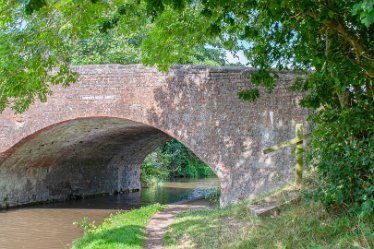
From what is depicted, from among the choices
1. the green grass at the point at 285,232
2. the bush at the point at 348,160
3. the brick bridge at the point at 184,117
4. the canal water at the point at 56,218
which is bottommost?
the canal water at the point at 56,218

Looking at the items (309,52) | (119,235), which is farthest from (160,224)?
(309,52)

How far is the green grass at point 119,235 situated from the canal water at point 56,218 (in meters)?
0.84

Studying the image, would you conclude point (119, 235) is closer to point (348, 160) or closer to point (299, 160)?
point (299, 160)

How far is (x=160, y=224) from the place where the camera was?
9625mm

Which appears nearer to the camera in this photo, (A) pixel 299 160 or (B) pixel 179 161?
(A) pixel 299 160

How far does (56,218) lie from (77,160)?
14.7ft

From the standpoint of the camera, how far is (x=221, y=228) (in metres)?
7.09

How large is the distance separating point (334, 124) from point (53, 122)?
7.71m

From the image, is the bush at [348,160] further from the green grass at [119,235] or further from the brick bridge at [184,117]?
the brick bridge at [184,117]

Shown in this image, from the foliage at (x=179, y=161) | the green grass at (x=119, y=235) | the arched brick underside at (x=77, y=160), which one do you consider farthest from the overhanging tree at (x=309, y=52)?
the foliage at (x=179, y=161)

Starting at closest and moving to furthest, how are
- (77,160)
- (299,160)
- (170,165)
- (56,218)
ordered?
(299,160) < (56,218) < (77,160) < (170,165)

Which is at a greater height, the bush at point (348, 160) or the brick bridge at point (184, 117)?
the brick bridge at point (184, 117)

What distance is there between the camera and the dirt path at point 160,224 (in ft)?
25.4

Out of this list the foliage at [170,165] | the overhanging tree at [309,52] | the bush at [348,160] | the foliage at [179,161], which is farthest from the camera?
the foliage at [179,161]
